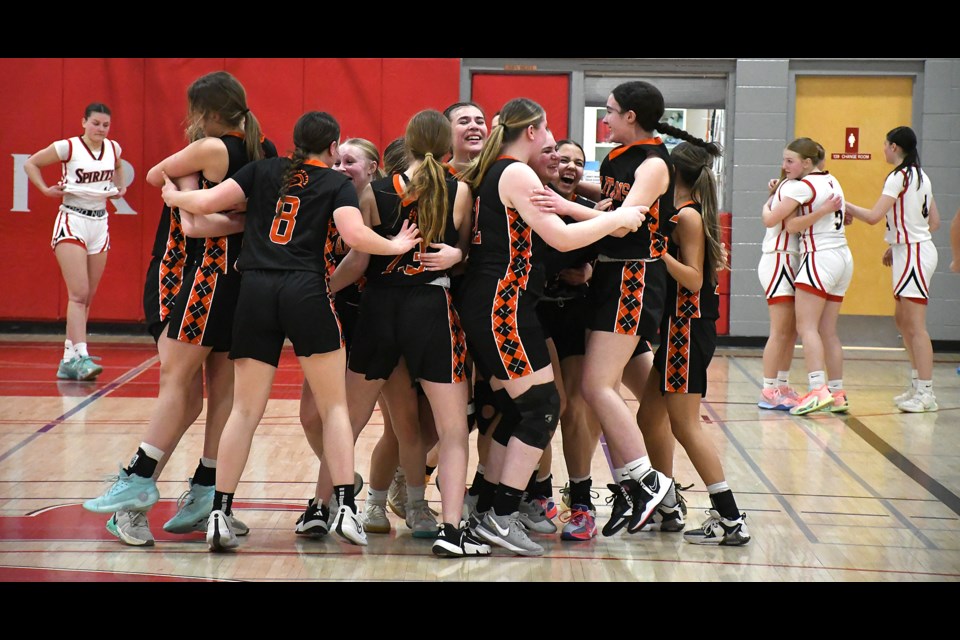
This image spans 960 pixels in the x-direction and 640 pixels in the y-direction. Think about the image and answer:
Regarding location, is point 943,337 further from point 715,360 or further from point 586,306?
point 586,306

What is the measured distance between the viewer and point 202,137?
436cm

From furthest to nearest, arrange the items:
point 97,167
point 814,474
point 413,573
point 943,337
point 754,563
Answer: point 943,337
point 97,167
point 814,474
point 754,563
point 413,573

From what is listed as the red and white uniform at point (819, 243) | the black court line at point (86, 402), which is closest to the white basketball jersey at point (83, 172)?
the black court line at point (86, 402)

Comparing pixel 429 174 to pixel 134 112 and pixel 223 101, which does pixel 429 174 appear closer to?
pixel 223 101

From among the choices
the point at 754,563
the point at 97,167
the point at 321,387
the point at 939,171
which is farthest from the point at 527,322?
the point at 939,171

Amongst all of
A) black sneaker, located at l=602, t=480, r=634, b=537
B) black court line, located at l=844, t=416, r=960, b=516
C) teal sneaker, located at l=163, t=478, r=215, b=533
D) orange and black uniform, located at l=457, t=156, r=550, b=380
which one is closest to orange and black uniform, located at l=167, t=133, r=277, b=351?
teal sneaker, located at l=163, t=478, r=215, b=533

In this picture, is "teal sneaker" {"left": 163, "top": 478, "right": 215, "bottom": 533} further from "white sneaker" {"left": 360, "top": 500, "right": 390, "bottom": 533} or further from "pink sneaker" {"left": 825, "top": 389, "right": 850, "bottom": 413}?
"pink sneaker" {"left": 825, "top": 389, "right": 850, "bottom": 413}

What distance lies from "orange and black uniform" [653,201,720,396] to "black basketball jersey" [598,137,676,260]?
0.73 feet

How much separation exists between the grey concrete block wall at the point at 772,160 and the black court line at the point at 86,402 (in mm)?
5922

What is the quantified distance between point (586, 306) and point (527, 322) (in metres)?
0.47

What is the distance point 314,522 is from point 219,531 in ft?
1.46

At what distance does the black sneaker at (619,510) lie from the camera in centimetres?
443

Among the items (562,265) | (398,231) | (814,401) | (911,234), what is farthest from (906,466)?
(398,231)

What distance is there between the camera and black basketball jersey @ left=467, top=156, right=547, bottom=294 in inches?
163
